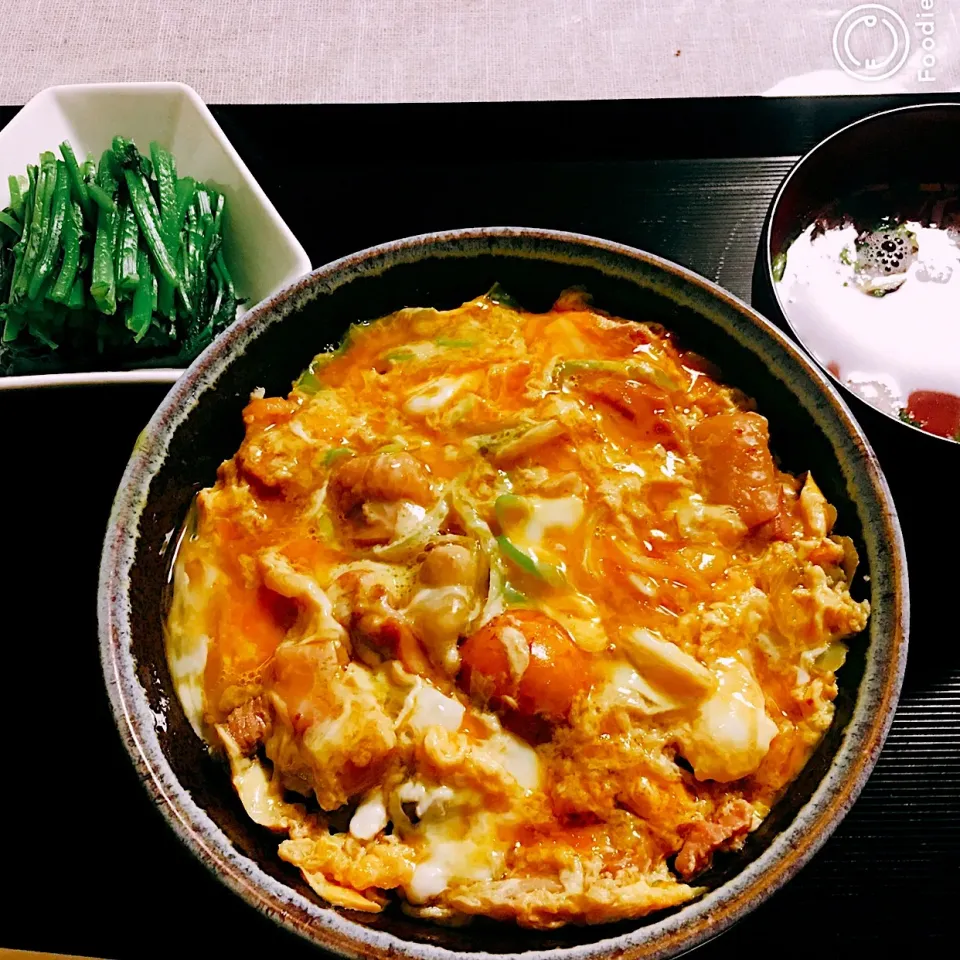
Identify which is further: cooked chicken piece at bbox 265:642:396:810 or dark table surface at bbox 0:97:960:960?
dark table surface at bbox 0:97:960:960

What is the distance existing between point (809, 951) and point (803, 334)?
1.70 metres

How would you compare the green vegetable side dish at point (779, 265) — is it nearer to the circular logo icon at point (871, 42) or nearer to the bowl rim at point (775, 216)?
the bowl rim at point (775, 216)

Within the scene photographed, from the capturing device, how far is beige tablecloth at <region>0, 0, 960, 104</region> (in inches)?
132

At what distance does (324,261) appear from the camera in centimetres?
280

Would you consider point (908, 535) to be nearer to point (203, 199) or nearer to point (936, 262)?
point (936, 262)

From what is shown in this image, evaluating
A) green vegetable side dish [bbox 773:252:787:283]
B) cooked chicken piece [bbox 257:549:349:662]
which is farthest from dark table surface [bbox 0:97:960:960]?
cooked chicken piece [bbox 257:549:349:662]

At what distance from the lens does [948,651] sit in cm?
220

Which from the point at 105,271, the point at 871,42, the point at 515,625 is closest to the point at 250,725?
the point at 515,625

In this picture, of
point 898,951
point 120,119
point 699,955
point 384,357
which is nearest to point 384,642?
point 384,357

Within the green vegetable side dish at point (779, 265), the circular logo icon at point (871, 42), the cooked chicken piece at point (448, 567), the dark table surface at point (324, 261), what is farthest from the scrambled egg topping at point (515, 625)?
the circular logo icon at point (871, 42)

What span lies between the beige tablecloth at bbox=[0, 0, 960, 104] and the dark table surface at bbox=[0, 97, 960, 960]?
39 centimetres

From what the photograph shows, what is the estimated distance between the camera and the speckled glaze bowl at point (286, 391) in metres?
1.54

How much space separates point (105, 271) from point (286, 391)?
733mm

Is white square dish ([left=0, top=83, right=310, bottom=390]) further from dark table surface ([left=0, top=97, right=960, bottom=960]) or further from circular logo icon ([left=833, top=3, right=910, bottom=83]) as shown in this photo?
circular logo icon ([left=833, top=3, right=910, bottom=83])
